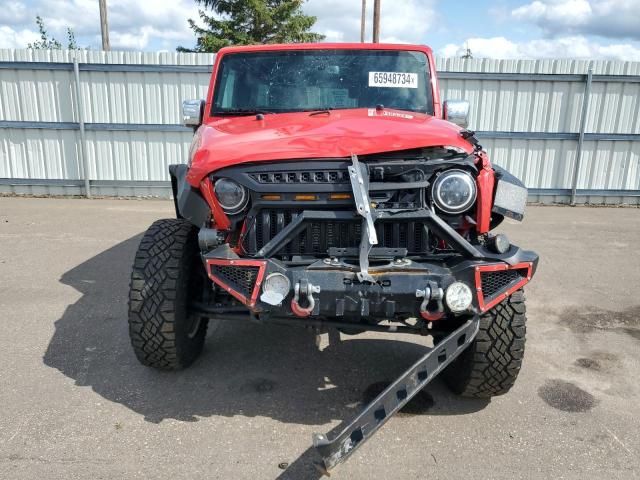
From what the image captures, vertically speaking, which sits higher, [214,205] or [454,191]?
[454,191]

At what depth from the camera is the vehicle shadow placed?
10.7 ft

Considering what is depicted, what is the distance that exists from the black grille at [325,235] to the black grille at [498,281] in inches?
14.7

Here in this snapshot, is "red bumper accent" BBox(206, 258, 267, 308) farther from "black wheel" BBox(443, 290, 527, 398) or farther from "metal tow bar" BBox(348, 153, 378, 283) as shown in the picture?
"black wheel" BBox(443, 290, 527, 398)

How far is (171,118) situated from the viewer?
10.5 metres

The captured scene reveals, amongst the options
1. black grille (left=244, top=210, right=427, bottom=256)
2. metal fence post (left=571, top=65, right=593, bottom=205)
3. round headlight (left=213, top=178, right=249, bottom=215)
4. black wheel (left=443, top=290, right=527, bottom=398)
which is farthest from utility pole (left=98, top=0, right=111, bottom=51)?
black wheel (left=443, top=290, right=527, bottom=398)

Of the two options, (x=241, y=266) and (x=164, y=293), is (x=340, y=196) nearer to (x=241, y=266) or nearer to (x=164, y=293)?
(x=241, y=266)

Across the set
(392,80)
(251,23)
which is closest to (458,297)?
(392,80)

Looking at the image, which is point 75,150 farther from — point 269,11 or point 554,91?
point 269,11

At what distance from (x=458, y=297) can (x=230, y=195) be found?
131 cm

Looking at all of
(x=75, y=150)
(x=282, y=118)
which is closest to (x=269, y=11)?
(x=75, y=150)

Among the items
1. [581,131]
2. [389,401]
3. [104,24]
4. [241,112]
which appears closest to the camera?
[389,401]

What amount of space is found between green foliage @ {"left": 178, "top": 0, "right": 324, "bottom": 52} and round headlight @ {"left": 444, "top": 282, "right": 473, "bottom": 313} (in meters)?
22.3

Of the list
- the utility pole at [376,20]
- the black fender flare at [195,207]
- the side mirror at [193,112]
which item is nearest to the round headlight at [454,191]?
the black fender flare at [195,207]

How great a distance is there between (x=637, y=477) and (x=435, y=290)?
1372mm
